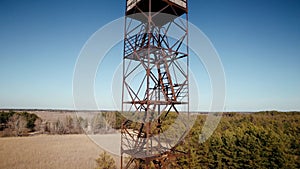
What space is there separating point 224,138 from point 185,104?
1172 centimetres

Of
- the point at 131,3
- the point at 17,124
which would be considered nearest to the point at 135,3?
the point at 131,3

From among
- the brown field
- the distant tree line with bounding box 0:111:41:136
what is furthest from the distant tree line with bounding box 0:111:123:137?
the brown field

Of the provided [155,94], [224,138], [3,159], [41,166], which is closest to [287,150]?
[224,138]

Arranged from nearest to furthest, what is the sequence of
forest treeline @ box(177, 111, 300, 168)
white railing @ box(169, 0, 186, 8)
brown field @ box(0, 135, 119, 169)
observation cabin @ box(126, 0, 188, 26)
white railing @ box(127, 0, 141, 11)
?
observation cabin @ box(126, 0, 188, 26), white railing @ box(127, 0, 141, 11), white railing @ box(169, 0, 186, 8), forest treeline @ box(177, 111, 300, 168), brown field @ box(0, 135, 119, 169)

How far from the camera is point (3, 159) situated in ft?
83.5

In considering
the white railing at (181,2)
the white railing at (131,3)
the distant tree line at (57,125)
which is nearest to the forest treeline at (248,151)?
the white railing at (181,2)

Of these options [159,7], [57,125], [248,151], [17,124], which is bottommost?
[57,125]

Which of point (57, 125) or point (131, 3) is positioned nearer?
point (131, 3)

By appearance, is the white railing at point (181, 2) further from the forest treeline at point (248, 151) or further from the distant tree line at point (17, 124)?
the distant tree line at point (17, 124)

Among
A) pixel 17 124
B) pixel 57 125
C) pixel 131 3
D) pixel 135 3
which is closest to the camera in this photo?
pixel 135 3

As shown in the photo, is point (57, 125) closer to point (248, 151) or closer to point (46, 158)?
point (46, 158)

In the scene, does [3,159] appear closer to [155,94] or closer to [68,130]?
[155,94]

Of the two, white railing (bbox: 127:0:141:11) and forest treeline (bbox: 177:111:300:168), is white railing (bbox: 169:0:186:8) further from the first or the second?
forest treeline (bbox: 177:111:300:168)

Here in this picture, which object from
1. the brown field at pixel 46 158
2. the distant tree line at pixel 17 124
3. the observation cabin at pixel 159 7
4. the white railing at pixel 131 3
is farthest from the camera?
the distant tree line at pixel 17 124
